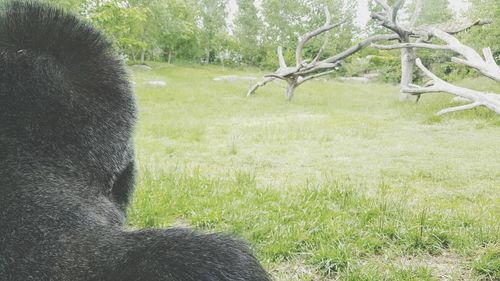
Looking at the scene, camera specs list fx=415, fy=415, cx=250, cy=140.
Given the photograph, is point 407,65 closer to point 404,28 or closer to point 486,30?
point 404,28

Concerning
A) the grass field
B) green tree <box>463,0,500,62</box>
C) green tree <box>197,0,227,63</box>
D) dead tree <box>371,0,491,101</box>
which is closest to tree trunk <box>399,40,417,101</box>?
dead tree <box>371,0,491,101</box>

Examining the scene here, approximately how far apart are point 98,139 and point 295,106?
9785 mm

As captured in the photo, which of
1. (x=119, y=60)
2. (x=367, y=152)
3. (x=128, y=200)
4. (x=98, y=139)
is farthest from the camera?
(x=367, y=152)

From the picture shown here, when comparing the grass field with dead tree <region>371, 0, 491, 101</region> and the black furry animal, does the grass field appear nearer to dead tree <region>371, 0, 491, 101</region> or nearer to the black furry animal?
the black furry animal

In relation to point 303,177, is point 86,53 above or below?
above

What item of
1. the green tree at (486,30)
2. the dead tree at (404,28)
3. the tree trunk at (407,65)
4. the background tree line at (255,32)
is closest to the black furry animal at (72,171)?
the dead tree at (404,28)

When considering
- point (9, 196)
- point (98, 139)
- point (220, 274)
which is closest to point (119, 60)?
point (98, 139)

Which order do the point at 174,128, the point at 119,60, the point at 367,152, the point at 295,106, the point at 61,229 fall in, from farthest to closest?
the point at 295,106 < the point at 174,128 < the point at 367,152 < the point at 119,60 < the point at 61,229

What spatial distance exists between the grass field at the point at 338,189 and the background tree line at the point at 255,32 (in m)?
8.35

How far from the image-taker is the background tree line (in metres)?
16.5

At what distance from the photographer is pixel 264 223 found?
259 centimetres

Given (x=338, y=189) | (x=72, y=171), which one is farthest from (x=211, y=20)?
(x=72, y=171)

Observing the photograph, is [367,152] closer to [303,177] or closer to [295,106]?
[303,177]

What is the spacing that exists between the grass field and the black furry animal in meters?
0.41
